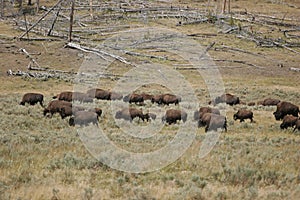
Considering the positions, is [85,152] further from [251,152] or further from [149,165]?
[251,152]

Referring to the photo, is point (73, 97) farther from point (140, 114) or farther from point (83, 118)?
point (83, 118)

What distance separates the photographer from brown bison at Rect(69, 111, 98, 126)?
15445 mm

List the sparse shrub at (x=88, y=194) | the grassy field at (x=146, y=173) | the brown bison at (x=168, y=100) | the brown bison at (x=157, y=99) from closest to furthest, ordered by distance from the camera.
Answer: the sparse shrub at (x=88, y=194) < the grassy field at (x=146, y=173) < the brown bison at (x=168, y=100) < the brown bison at (x=157, y=99)

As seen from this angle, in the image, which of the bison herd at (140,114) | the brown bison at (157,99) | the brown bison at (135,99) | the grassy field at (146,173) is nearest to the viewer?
the grassy field at (146,173)

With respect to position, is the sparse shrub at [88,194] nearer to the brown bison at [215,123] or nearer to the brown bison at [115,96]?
the brown bison at [215,123]

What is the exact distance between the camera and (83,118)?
15.5 metres

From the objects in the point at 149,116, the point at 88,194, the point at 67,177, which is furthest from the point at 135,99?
the point at 88,194

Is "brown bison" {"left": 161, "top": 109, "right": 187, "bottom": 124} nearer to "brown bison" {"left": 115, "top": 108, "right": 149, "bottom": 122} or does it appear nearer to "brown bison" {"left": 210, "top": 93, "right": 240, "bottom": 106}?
"brown bison" {"left": 115, "top": 108, "right": 149, "bottom": 122}

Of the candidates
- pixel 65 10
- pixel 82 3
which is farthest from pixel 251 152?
pixel 82 3

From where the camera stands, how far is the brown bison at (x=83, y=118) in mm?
15445

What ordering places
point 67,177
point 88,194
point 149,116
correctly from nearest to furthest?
1. point 88,194
2. point 67,177
3. point 149,116

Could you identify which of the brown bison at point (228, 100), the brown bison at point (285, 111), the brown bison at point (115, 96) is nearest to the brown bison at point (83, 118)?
the brown bison at point (115, 96)

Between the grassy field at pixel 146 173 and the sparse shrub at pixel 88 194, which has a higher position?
the sparse shrub at pixel 88 194

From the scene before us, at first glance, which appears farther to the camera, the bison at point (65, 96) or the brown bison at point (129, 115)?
the bison at point (65, 96)
